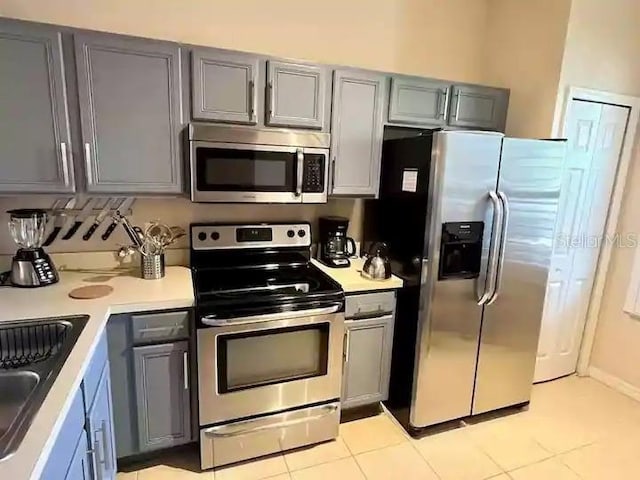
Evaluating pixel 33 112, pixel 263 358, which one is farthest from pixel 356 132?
pixel 33 112

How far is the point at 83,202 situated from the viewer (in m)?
2.21

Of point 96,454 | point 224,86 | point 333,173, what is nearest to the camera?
point 96,454

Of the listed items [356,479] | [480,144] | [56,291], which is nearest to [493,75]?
[480,144]

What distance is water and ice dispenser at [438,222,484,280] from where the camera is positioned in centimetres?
212

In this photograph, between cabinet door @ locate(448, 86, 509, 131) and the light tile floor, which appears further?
cabinet door @ locate(448, 86, 509, 131)

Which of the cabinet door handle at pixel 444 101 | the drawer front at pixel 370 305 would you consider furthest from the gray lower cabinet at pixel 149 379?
the cabinet door handle at pixel 444 101

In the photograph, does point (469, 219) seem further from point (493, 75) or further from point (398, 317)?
point (493, 75)

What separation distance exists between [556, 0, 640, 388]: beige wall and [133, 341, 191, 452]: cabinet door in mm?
2642

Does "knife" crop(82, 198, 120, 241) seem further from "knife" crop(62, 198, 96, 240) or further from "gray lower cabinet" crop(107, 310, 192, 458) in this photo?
"gray lower cabinet" crop(107, 310, 192, 458)

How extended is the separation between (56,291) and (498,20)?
3246 millimetres

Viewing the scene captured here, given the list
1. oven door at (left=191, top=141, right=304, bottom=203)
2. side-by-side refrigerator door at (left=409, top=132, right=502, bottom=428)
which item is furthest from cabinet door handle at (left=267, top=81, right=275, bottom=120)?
side-by-side refrigerator door at (left=409, top=132, right=502, bottom=428)

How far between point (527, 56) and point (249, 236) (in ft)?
7.13

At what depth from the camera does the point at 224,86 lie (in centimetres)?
202

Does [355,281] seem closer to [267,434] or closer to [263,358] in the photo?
[263,358]
